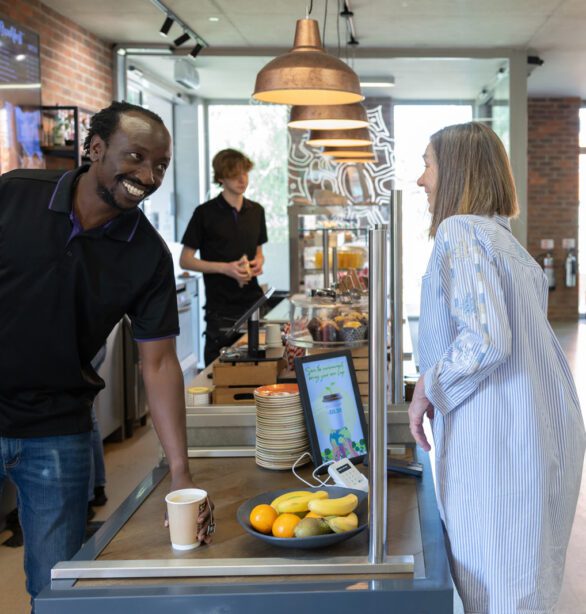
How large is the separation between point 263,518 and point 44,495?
68 cm

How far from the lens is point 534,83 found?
1117cm

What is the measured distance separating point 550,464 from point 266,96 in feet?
6.99

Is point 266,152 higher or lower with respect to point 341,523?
higher

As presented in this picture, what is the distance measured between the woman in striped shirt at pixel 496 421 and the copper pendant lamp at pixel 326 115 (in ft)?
7.51

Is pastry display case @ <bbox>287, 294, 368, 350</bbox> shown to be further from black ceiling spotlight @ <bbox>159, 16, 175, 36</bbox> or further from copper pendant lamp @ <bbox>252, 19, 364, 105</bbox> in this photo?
black ceiling spotlight @ <bbox>159, 16, 175, 36</bbox>

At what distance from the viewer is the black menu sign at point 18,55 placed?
5.23 meters

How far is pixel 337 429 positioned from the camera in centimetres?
221

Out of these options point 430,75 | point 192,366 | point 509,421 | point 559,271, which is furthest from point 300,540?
point 559,271

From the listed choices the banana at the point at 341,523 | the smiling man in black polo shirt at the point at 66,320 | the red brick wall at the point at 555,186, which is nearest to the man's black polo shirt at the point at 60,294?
the smiling man in black polo shirt at the point at 66,320

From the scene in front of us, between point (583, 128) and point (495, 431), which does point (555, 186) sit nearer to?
point (583, 128)

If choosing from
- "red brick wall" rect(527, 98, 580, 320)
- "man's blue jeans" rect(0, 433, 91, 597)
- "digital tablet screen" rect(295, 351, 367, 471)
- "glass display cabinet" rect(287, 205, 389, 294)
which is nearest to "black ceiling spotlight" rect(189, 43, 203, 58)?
"glass display cabinet" rect(287, 205, 389, 294)

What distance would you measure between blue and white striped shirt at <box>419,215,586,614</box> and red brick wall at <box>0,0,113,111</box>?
5.06 m

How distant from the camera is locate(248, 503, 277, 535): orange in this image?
165 centimetres

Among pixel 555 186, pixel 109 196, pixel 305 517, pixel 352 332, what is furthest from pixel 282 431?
pixel 555 186
